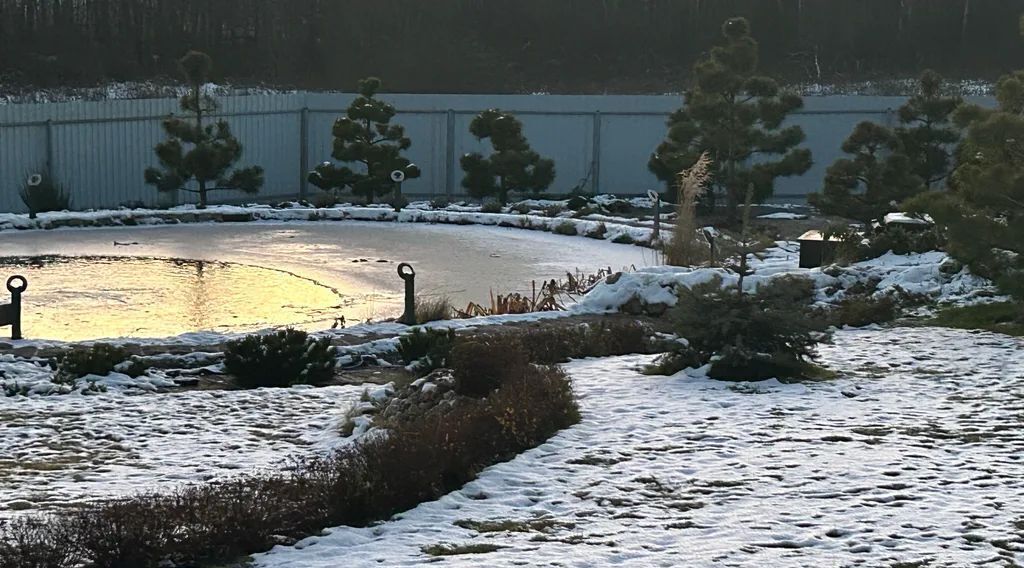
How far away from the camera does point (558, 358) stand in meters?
11.0

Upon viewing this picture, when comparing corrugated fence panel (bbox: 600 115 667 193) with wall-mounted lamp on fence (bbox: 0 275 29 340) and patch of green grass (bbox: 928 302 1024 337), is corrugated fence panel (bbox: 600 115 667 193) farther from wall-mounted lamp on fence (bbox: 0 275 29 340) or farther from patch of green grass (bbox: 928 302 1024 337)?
wall-mounted lamp on fence (bbox: 0 275 29 340)

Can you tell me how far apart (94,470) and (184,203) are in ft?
54.4

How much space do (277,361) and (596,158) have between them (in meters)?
16.2

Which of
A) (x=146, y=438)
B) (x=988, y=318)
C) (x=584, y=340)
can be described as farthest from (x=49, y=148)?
(x=988, y=318)

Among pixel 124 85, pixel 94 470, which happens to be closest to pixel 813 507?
pixel 94 470

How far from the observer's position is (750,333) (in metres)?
9.80

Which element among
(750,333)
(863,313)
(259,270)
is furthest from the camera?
(259,270)

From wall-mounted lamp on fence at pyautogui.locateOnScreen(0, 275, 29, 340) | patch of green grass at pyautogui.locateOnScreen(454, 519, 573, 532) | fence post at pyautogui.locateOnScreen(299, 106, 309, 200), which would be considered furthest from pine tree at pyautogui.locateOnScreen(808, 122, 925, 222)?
patch of green grass at pyautogui.locateOnScreen(454, 519, 573, 532)

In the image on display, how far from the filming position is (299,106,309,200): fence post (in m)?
26.4

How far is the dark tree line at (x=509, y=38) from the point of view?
37.5 m

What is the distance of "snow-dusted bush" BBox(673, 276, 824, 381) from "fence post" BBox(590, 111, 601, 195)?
1616 cm

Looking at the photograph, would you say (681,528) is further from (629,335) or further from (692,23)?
(692,23)

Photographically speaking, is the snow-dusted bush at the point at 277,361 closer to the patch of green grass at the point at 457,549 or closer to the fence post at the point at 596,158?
the patch of green grass at the point at 457,549

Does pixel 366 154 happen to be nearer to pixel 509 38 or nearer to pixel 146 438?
pixel 146 438
